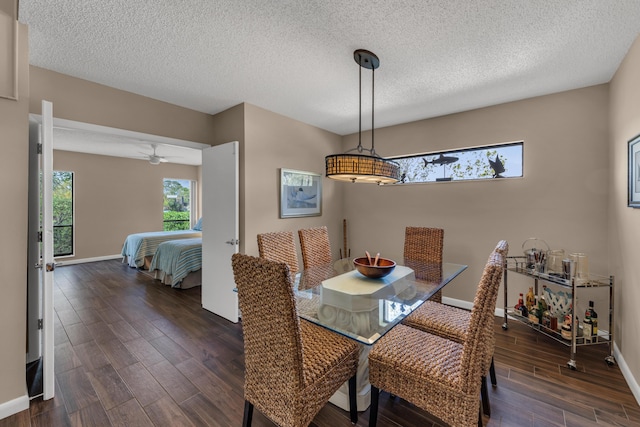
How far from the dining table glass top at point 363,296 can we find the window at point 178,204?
6374 mm

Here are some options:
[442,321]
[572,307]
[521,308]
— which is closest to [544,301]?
[521,308]

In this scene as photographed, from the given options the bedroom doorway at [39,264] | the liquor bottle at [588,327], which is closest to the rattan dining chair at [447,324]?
the liquor bottle at [588,327]

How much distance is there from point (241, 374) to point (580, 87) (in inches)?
161

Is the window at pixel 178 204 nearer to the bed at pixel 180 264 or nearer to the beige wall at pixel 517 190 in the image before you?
the bed at pixel 180 264

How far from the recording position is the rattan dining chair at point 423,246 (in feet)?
9.14

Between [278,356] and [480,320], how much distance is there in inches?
37.2

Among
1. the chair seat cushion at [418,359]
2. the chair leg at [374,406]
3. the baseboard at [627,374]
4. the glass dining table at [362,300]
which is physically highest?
the glass dining table at [362,300]

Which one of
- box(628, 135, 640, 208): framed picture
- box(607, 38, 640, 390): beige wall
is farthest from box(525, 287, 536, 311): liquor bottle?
box(628, 135, 640, 208): framed picture

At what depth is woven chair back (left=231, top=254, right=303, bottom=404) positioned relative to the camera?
1.20m

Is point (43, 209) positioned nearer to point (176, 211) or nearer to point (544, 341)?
point (544, 341)

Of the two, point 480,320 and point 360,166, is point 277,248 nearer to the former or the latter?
point 360,166

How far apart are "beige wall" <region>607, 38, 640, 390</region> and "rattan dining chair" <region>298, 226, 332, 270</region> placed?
2.44m

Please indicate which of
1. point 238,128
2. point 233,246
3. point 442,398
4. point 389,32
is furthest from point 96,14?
point 442,398

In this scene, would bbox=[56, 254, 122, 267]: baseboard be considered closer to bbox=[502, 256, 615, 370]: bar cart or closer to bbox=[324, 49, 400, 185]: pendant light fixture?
bbox=[324, 49, 400, 185]: pendant light fixture
